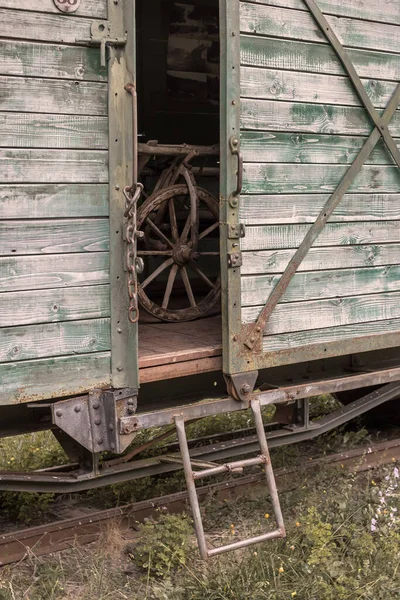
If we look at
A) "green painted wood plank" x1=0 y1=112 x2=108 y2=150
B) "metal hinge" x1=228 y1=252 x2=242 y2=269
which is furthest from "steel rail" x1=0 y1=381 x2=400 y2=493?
"green painted wood plank" x1=0 y1=112 x2=108 y2=150

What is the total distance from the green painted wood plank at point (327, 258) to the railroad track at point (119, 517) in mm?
1418

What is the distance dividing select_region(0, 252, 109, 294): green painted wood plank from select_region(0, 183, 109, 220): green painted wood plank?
0.20m

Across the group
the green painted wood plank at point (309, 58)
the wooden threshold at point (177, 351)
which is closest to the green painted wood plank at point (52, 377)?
the wooden threshold at point (177, 351)

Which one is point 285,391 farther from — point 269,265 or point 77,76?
point 77,76

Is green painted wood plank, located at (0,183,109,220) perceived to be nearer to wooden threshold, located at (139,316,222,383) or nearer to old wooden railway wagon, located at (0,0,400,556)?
old wooden railway wagon, located at (0,0,400,556)

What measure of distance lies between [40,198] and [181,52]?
3.93 metres

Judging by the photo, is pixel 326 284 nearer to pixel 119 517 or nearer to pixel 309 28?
pixel 309 28

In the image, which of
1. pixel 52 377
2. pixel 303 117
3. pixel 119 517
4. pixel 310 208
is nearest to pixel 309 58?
pixel 303 117

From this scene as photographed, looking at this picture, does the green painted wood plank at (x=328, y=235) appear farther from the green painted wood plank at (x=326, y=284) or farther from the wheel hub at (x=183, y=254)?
the wheel hub at (x=183, y=254)

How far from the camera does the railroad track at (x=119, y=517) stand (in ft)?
14.5

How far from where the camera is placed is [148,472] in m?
4.59

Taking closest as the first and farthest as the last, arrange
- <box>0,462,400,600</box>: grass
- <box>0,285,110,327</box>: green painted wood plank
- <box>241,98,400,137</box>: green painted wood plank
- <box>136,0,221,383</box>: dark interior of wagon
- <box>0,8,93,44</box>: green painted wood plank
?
1. <box>0,8,93,44</box>: green painted wood plank
2. <box>0,285,110,327</box>: green painted wood plank
3. <box>0,462,400,600</box>: grass
4. <box>241,98,400,137</box>: green painted wood plank
5. <box>136,0,221,383</box>: dark interior of wagon

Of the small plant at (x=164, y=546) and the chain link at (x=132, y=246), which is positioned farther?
the small plant at (x=164, y=546)

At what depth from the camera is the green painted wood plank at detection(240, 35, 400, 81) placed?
4.28 m
